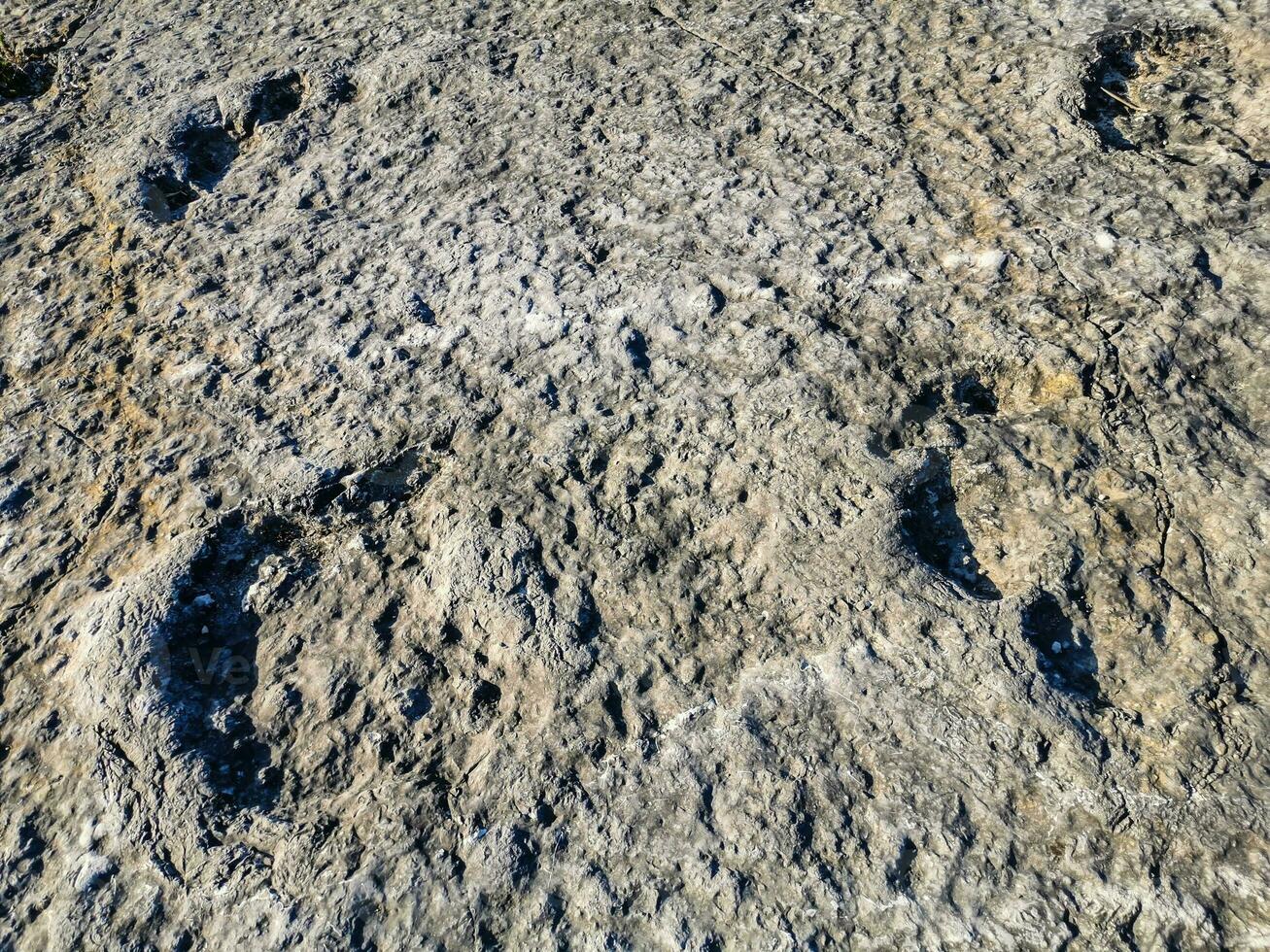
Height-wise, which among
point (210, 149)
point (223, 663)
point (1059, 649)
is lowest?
point (1059, 649)

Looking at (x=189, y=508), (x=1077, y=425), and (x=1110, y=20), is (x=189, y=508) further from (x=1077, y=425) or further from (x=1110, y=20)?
(x=1110, y=20)

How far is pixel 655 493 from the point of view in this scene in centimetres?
229

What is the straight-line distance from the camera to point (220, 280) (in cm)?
279

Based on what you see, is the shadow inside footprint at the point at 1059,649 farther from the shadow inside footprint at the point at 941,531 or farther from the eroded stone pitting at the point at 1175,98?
the eroded stone pitting at the point at 1175,98

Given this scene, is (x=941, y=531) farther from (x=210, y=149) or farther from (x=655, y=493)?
(x=210, y=149)

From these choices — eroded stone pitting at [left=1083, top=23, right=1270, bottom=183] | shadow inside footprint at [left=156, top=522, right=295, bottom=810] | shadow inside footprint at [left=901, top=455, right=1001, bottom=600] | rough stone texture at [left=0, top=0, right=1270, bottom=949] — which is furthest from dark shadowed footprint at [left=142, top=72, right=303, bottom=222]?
eroded stone pitting at [left=1083, top=23, right=1270, bottom=183]

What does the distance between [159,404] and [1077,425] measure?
240 centimetres

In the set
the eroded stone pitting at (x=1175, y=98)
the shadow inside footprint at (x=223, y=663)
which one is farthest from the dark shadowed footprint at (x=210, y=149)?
the eroded stone pitting at (x=1175, y=98)

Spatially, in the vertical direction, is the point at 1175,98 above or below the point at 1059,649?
above

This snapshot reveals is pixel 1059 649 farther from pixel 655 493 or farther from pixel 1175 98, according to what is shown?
pixel 1175 98

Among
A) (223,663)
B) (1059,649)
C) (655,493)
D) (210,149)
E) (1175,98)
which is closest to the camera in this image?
(1059,649)

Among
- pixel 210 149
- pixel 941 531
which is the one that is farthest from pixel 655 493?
pixel 210 149

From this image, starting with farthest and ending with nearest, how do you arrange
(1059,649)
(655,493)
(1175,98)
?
1. (1175,98)
2. (655,493)
3. (1059,649)

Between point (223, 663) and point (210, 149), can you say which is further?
point (210, 149)
